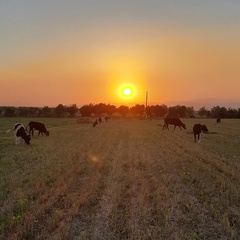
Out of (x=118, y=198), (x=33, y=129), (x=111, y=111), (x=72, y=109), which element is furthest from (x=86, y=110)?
(x=118, y=198)

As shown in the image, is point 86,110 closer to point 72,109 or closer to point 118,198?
point 72,109

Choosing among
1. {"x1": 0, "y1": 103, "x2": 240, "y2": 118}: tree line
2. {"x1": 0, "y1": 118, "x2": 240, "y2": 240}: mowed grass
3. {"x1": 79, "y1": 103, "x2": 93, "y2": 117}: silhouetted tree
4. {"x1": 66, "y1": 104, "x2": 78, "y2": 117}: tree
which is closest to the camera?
{"x1": 0, "y1": 118, "x2": 240, "y2": 240}: mowed grass

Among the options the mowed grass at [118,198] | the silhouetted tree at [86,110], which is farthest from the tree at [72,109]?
the mowed grass at [118,198]

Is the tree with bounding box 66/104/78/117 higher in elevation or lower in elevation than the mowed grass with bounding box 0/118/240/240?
higher

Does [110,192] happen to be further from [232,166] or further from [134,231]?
[232,166]

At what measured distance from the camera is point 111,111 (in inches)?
4953

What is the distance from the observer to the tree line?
95.8 meters

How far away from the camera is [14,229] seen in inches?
253

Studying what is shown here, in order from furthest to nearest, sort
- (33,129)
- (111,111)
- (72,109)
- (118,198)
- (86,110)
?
(111,111) < (86,110) < (72,109) < (33,129) < (118,198)

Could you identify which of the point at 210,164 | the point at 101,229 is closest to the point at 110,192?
the point at 101,229

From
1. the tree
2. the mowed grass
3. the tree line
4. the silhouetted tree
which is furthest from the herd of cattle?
the silhouetted tree

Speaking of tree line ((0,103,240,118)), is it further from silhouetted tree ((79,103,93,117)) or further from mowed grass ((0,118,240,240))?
mowed grass ((0,118,240,240))

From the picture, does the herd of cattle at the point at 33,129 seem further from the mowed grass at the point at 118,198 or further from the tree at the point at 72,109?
the tree at the point at 72,109

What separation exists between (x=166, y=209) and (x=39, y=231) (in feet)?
9.99
